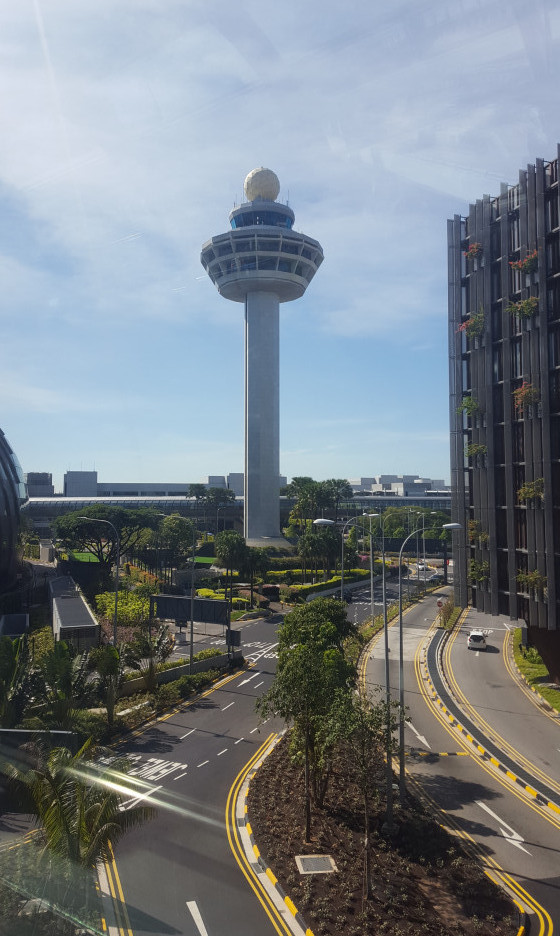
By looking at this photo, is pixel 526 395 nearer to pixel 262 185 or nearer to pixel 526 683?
pixel 526 683

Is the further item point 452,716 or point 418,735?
point 452,716

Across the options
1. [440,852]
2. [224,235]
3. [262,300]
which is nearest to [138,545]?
[262,300]

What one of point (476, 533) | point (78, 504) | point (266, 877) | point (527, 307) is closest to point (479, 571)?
point (476, 533)

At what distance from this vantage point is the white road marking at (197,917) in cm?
1511

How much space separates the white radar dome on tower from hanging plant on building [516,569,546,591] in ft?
344

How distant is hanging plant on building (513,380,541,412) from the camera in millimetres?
38600

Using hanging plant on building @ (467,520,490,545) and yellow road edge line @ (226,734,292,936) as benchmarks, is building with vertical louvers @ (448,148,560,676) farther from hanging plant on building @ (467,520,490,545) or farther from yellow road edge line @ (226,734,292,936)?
yellow road edge line @ (226,734,292,936)

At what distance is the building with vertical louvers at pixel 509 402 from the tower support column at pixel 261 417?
73.0m

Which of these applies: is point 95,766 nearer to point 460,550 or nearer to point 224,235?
point 460,550

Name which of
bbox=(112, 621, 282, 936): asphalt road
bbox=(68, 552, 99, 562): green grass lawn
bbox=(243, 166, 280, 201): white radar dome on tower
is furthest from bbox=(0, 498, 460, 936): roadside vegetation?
bbox=(243, 166, 280, 201): white radar dome on tower

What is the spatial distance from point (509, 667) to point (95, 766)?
3749cm

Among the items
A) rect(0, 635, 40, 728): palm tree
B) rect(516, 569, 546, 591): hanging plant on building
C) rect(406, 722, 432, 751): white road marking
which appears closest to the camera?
rect(0, 635, 40, 728): palm tree

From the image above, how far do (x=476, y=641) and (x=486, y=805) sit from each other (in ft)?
95.3

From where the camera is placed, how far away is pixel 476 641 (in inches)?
1999
